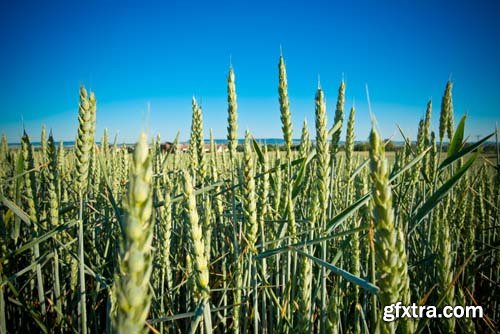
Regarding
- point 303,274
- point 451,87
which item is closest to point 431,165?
point 451,87

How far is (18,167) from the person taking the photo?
35.5 inches

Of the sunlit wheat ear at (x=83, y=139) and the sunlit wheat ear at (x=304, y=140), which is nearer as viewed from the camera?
the sunlit wheat ear at (x=83, y=139)

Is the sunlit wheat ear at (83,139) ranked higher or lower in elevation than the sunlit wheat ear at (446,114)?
lower

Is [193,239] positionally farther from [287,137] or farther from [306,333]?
[287,137]

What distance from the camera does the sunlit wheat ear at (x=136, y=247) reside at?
337 millimetres

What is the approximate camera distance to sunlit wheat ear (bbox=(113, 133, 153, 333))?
34 cm

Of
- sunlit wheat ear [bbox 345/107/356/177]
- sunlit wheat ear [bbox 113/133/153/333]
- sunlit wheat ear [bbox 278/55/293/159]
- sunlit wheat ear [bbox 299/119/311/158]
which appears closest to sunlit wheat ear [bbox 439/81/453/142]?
sunlit wheat ear [bbox 345/107/356/177]

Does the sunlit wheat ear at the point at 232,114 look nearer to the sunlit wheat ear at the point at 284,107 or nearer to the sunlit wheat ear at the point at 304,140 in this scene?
the sunlit wheat ear at the point at 284,107

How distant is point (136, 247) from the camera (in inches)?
13.2

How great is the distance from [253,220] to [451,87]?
5.18 ft

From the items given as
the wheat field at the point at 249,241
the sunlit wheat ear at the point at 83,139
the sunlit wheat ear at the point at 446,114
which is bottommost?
the wheat field at the point at 249,241

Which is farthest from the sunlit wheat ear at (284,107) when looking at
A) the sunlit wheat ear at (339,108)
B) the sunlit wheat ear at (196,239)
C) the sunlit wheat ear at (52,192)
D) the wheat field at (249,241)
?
the sunlit wheat ear at (52,192)

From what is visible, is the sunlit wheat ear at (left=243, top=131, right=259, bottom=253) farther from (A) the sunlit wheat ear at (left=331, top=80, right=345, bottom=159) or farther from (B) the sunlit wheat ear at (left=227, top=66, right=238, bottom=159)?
(A) the sunlit wheat ear at (left=331, top=80, right=345, bottom=159)

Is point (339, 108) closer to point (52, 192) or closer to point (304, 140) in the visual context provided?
point (304, 140)
